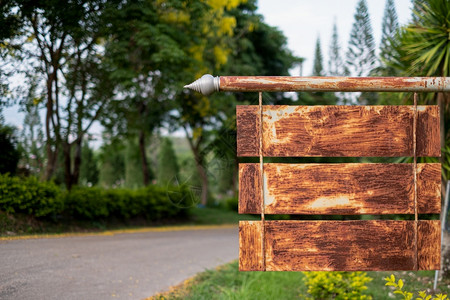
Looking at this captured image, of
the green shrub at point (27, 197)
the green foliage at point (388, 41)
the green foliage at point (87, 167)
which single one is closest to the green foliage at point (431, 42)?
the green foliage at point (388, 41)

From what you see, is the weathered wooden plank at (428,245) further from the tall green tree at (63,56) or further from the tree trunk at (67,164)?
the tree trunk at (67,164)

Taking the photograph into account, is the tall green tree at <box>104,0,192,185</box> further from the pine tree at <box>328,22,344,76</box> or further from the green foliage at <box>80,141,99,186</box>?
the green foliage at <box>80,141,99,186</box>

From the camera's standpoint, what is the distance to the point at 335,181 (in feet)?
8.19

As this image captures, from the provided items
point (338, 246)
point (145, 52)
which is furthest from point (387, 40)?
point (145, 52)

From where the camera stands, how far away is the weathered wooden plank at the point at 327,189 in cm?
247

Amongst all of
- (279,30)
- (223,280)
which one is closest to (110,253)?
(223,280)

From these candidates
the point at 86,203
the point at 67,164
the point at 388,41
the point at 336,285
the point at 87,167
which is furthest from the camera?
the point at 87,167

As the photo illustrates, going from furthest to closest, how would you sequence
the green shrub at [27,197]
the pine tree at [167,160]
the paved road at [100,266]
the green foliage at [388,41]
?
the pine tree at [167,160]
the green foliage at [388,41]
the green shrub at [27,197]
the paved road at [100,266]

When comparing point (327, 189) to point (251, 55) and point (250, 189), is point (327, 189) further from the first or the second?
point (251, 55)

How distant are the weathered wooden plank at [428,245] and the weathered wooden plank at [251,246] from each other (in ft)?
3.32

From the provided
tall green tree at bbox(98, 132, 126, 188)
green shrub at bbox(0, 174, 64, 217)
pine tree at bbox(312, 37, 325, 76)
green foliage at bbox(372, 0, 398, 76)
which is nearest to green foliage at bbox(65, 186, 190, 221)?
green shrub at bbox(0, 174, 64, 217)

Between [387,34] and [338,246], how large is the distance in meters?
A: 6.70

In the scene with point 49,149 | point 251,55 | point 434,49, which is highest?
point 251,55

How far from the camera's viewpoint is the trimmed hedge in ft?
20.5
